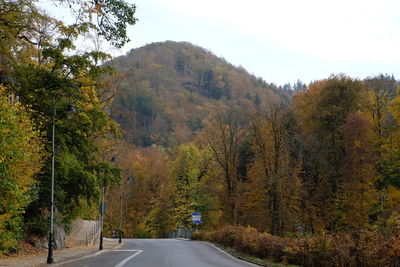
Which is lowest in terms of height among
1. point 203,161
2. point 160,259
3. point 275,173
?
point 160,259

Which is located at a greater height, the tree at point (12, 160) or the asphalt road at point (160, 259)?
the tree at point (12, 160)

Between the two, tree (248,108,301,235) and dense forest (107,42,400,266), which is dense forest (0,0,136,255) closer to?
dense forest (107,42,400,266)

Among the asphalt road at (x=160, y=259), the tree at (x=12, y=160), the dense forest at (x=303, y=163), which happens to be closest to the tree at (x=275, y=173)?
the dense forest at (x=303, y=163)

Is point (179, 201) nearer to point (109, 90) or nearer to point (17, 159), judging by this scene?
point (109, 90)

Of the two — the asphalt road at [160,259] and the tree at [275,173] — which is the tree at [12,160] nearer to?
the asphalt road at [160,259]

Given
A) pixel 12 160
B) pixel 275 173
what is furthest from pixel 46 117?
pixel 275 173

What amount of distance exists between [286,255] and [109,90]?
23.8 metres

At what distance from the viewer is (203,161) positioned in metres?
76.1

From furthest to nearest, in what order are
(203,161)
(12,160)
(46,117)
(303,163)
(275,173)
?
(203,161), (303,163), (275,173), (46,117), (12,160)

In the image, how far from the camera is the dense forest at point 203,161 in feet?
66.2

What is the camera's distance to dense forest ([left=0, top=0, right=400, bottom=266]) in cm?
2019

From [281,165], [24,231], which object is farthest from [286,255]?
[281,165]

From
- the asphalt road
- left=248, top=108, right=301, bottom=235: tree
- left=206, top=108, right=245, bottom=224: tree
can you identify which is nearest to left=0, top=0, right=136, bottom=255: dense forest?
the asphalt road

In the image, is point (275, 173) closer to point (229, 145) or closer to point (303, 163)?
point (303, 163)
